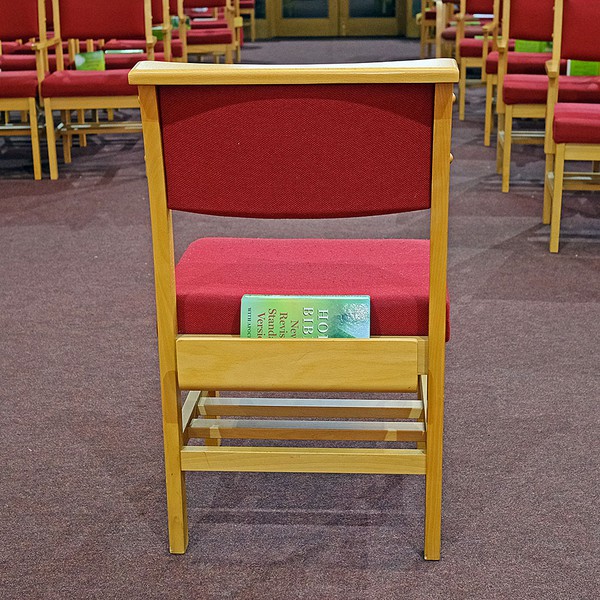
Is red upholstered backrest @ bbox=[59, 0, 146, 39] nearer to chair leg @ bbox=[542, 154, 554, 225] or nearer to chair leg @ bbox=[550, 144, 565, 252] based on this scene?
chair leg @ bbox=[542, 154, 554, 225]

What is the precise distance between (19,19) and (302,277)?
13.4 ft

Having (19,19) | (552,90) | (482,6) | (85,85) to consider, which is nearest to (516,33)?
(552,90)

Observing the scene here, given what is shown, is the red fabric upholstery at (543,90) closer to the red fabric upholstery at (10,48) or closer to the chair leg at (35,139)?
the chair leg at (35,139)

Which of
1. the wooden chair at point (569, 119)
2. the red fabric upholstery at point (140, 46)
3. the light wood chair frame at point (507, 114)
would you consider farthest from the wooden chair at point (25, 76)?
the wooden chair at point (569, 119)

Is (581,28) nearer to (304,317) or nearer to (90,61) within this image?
(90,61)

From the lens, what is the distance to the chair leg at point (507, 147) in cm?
475

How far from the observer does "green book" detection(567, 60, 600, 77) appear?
15.7 feet

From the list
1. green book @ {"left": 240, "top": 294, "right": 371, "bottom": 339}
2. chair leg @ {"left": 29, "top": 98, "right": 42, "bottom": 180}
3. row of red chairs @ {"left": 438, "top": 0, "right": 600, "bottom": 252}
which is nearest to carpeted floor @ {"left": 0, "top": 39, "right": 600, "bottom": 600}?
row of red chairs @ {"left": 438, "top": 0, "right": 600, "bottom": 252}

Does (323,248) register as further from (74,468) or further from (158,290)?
(74,468)

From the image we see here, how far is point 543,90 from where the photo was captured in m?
4.62

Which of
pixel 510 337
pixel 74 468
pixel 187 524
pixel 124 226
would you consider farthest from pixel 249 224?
pixel 187 524

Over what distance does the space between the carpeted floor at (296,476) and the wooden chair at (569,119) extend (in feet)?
0.78

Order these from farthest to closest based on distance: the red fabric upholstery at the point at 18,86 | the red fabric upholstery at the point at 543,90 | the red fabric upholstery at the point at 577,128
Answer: the red fabric upholstery at the point at 18,86 < the red fabric upholstery at the point at 543,90 < the red fabric upholstery at the point at 577,128

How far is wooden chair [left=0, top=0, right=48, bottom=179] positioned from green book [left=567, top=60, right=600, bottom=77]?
2613 mm
